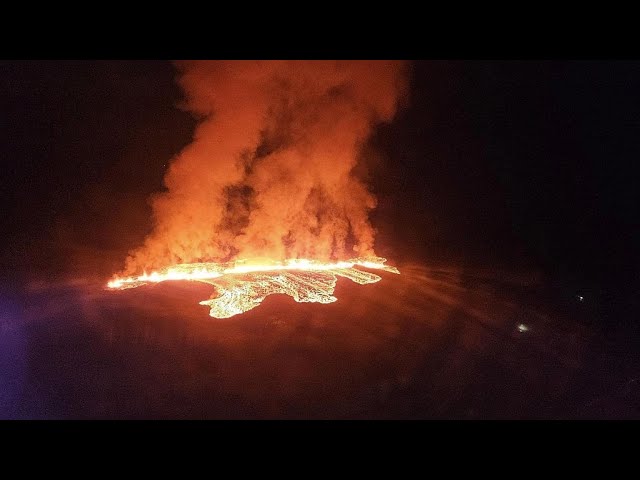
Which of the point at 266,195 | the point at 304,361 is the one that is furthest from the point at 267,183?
the point at 304,361

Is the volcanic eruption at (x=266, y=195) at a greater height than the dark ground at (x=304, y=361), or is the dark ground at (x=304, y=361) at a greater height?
the volcanic eruption at (x=266, y=195)

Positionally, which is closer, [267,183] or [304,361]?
[304,361]

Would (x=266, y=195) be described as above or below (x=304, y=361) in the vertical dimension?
above

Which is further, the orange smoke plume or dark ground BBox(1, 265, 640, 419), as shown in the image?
the orange smoke plume

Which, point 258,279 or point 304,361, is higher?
point 258,279

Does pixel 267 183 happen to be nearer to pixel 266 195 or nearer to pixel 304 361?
pixel 266 195

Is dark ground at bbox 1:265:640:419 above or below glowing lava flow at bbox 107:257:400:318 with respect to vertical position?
below

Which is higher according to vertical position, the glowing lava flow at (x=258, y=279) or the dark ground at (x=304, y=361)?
the glowing lava flow at (x=258, y=279)

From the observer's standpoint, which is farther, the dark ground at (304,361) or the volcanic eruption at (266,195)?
the volcanic eruption at (266,195)

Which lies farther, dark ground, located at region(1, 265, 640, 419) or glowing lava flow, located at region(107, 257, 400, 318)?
glowing lava flow, located at region(107, 257, 400, 318)
